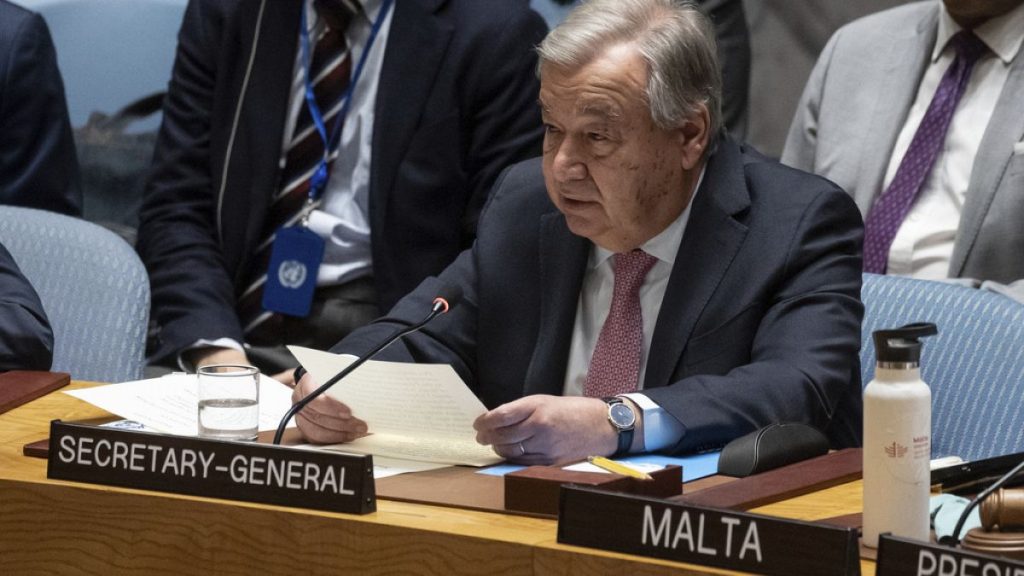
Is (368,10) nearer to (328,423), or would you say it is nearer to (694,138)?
(694,138)

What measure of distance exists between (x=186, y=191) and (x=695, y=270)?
5.16 feet

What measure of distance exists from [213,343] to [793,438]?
158cm

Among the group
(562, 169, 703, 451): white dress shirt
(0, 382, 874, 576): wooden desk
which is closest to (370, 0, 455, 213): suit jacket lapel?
(562, 169, 703, 451): white dress shirt

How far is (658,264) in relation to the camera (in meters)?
2.38

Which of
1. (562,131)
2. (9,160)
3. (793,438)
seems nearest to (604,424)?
(793,438)

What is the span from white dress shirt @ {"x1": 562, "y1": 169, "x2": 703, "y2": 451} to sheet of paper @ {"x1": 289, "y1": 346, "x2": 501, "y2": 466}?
42 cm

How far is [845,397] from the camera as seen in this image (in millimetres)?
2307

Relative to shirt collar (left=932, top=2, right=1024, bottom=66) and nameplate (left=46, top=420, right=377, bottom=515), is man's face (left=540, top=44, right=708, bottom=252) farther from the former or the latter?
shirt collar (left=932, top=2, right=1024, bottom=66)

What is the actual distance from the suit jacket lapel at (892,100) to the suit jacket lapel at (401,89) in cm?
98

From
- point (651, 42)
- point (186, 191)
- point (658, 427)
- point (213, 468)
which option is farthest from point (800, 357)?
point (186, 191)

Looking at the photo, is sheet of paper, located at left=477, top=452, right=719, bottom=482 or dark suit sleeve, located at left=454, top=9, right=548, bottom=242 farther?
dark suit sleeve, located at left=454, top=9, right=548, bottom=242

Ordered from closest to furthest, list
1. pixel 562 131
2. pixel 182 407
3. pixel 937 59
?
→ pixel 182 407, pixel 562 131, pixel 937 59

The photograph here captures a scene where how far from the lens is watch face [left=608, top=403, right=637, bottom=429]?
1957 millimetres

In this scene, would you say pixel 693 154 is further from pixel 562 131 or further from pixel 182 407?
pixel 182 407
